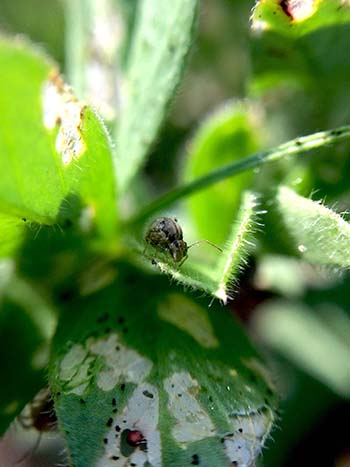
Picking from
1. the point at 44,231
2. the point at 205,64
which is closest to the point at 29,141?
the point at 44,231

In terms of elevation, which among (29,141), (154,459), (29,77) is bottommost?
(154,459)

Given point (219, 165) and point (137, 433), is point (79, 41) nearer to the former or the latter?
point (219, 165)

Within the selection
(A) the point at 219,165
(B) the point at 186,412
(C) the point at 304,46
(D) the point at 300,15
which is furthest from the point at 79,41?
(B) the point at 186,412

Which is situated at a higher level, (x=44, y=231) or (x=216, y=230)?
(x=216, y=230)

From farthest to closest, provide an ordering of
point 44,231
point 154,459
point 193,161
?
1. point 193,161
2. point 44,231
3. point 154,459

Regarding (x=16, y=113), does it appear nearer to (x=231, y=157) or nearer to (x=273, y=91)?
(x=231, y=157)

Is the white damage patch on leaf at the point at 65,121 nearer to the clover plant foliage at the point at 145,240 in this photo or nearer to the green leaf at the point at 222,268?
the clover plant foliage at the point at 145,240
